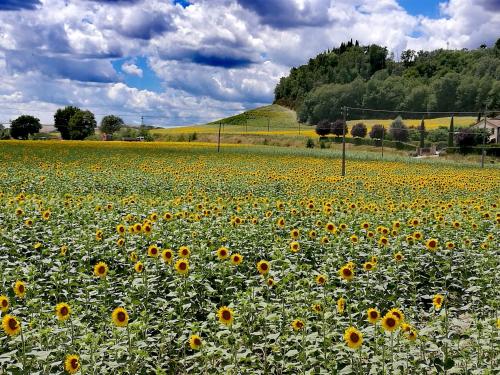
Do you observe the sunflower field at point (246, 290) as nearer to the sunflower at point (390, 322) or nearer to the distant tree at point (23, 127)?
the sunflower at point (390, 322)

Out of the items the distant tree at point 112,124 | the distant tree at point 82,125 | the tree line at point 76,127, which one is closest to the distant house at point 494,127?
the tree line at point 76,127

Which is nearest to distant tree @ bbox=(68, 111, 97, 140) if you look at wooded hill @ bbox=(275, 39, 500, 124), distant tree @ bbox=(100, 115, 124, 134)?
distant tree @ bbox=(100, 115, 124, 134)

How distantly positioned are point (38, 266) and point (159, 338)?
9.55ft

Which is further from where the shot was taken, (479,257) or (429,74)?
(429,74)

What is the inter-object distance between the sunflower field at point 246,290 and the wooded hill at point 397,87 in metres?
82.3

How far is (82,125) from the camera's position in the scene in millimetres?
65938

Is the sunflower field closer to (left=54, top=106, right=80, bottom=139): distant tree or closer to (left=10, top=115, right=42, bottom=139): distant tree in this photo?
(left=10, top=115, right=42, bottom=139): distant tree

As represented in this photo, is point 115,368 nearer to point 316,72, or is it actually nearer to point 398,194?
point 398,194

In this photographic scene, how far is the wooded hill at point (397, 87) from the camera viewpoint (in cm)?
8831

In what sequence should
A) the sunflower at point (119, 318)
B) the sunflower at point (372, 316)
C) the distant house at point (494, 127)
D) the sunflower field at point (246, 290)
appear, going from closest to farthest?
the sunflower at point (372, 316) → the sunflower at point (119, 318) → the sunflower field at point (246, 290) → the distant house at point (494, 127)

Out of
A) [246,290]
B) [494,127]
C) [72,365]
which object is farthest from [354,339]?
[494,127]

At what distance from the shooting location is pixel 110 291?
228 inches

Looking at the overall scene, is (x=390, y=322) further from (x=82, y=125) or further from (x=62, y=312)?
(x=82, y=125)

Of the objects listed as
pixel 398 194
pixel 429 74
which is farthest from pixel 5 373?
pixel 429 74
